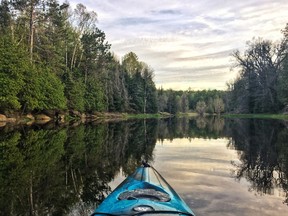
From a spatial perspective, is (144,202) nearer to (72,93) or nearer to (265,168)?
(265,168)

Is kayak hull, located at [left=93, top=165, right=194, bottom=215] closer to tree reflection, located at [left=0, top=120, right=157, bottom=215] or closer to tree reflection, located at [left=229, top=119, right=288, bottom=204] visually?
tree reflection, located at [left=0, top=120, right=157, bottom=215]

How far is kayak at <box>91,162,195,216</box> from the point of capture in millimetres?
4277

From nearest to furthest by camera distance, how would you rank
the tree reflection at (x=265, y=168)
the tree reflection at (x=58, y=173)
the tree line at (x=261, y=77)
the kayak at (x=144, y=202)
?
the kayak at (x=144, y=202)
the tree reflection at (x=58, y=173)
the tree reflection at (x=265, y=168)
the tree line at (x=261, y=77)

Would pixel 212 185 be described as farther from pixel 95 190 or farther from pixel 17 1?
pixel 17 1

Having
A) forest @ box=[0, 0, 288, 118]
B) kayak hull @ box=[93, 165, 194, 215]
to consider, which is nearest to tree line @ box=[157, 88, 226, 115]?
forest @ box=[0, 0, 288, 118]

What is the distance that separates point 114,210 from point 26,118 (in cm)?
3349

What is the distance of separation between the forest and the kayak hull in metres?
27.3

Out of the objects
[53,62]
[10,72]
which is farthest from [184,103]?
[10,72]

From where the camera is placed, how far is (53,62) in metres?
Answer: 42.8

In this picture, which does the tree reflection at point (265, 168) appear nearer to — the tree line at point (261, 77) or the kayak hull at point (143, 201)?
the kayak hull at point (143, 201)

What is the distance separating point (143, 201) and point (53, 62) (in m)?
40.5

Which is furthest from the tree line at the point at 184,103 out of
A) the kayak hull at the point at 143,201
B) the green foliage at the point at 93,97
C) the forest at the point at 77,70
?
the kayak hull at the point at 143,201

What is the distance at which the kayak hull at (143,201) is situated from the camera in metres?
4.31

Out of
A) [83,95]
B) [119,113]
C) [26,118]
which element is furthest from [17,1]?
[119,113]
